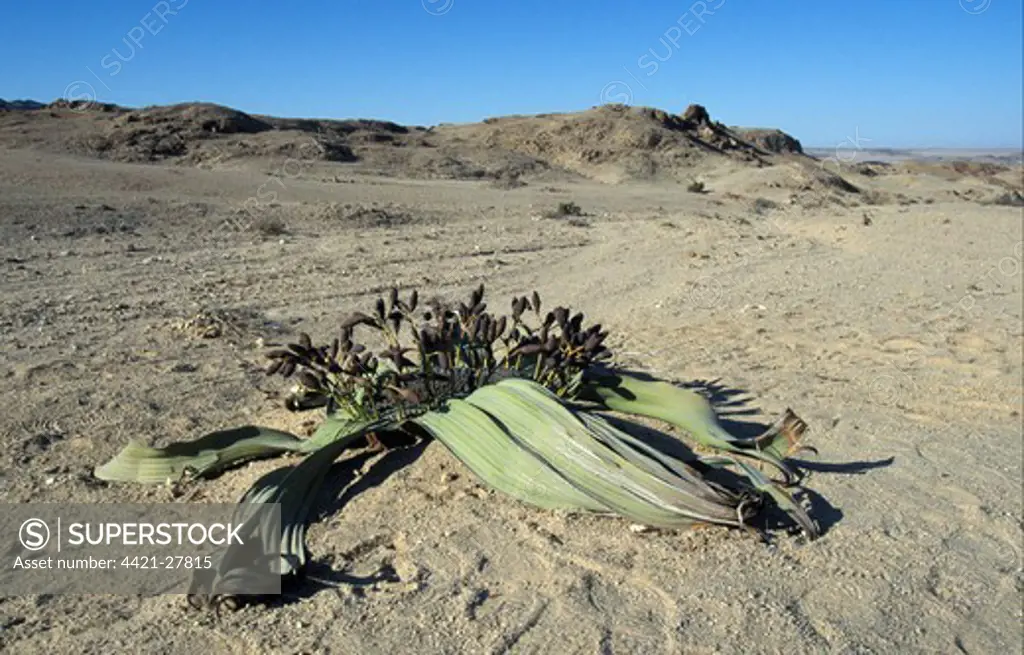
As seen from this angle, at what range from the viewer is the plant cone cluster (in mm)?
2428

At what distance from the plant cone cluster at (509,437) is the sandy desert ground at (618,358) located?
9 cm

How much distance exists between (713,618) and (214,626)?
1.11 meters

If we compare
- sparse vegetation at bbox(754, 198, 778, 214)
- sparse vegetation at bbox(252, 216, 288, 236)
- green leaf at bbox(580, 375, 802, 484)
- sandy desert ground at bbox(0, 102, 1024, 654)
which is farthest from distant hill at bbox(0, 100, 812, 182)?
green leaf at bbox(580, 375, 802, 484)

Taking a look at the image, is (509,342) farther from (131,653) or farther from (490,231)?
(490,231)

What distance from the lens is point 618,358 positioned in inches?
179

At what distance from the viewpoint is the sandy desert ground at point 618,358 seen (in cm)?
214

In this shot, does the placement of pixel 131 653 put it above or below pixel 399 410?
below

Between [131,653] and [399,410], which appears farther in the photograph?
[399,410]

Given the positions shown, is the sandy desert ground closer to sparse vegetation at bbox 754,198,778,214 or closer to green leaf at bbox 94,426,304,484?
green leaf at bbox 94,426,304,484

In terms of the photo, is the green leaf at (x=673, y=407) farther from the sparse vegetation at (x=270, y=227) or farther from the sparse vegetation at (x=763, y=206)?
the sparse vegetation at (x=763, y=206)

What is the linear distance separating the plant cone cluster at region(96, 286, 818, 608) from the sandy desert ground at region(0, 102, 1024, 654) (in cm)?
9

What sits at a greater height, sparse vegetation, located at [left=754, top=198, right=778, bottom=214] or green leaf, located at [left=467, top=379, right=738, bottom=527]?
green leaf, located at [left=467, top=379, right=738, bottom=527]

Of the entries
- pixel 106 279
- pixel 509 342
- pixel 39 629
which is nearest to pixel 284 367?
pixel 509 342

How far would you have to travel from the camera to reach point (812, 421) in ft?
12.0
